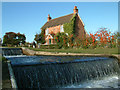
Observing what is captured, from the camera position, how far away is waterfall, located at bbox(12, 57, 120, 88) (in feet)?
19.6

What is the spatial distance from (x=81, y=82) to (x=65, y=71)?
1.16 metres

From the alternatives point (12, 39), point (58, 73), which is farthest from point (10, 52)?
point (12, 39)

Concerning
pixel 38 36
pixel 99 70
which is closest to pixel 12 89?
pixel 99 70

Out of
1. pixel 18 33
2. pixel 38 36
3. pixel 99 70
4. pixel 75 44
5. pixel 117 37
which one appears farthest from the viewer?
pixel 18 33

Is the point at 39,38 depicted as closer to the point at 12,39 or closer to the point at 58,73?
the point at 12,39

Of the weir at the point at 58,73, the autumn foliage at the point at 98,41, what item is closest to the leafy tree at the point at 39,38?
the autumn foliage at the point at 98,41

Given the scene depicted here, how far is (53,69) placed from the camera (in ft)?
22.5

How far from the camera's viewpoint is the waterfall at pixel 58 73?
235 inches

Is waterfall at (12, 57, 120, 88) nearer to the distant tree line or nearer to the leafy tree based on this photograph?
the leafy tree

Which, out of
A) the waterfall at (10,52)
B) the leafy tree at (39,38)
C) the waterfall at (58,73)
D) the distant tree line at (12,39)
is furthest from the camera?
the distant tree line at (12,39)

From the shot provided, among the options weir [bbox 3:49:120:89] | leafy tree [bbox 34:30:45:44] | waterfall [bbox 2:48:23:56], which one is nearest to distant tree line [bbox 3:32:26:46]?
leafy tree [bbox 34:30:45:44]

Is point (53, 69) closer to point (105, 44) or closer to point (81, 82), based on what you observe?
point (81, 82)

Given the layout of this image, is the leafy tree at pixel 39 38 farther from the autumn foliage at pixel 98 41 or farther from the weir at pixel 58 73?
the weir at pixel 58 73

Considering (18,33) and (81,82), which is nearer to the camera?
(81,82)
